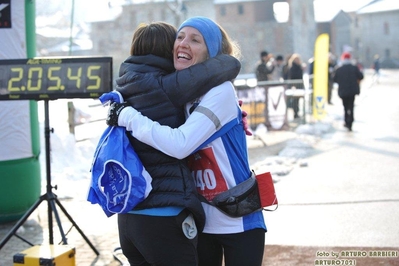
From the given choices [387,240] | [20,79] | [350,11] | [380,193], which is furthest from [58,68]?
[350,11]

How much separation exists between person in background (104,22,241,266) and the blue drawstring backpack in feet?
0.21

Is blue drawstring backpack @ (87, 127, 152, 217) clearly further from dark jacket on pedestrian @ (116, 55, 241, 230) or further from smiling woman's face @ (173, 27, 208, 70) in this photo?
smiling woman's face @ (173, 27, 208, 70)

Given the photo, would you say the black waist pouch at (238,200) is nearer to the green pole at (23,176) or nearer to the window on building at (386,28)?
the green pole at (23,176)

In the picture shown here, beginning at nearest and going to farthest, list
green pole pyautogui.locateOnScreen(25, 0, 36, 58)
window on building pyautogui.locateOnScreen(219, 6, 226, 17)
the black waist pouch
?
the black waist pouch → green pole pyautogui.locateOnScreen(25, 0, 36, 58) → window on building pyautogui.locateOnScreen(219, 6, 226, 17)

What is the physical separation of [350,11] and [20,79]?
116555 mm

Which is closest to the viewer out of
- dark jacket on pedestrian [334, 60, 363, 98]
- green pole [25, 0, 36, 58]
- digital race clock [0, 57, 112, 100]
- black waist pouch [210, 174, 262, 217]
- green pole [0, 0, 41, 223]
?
black waist pouch [210, 174, 262, 217]

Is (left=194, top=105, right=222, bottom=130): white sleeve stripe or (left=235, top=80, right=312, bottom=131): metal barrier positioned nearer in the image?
(left=194, top=105, right=222, bottom=130): white sleeve stripe

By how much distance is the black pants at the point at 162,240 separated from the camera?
2.85m

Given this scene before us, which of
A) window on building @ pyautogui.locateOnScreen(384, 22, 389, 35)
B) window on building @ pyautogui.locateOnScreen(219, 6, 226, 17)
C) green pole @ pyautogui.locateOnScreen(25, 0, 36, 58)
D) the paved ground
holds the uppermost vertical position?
window on building @ pyautogui.locateOnScreen(219, 6, 226, 17)

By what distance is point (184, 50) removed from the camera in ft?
9.75

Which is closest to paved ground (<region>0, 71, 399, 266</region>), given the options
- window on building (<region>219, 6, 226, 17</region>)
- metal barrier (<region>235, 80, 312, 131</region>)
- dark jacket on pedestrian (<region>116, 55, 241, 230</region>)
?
dark jacket on pedestrian (<region>116, 55, 241, 230</region>)

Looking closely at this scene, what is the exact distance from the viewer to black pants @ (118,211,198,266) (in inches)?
112

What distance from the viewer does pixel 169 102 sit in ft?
9.50

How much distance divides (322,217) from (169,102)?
14.4 ft
